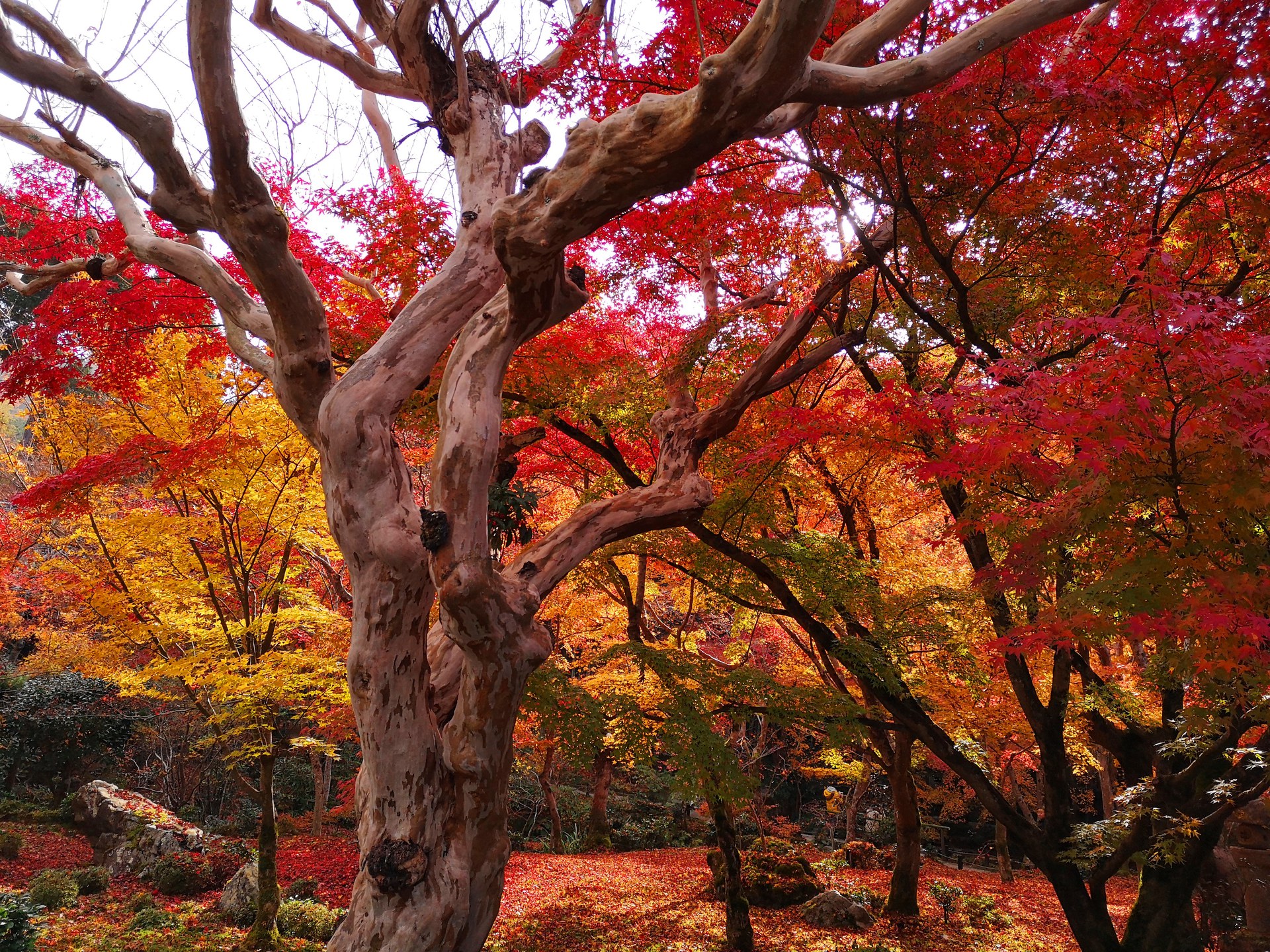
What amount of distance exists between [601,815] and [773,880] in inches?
249

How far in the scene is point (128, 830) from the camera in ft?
34.9

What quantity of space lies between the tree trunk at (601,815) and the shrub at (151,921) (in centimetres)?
789

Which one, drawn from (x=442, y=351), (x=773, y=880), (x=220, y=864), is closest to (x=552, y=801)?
(x=773, y=880)

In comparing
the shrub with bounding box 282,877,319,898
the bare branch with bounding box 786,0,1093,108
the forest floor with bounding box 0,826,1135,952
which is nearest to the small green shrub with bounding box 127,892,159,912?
the forest floor with bounding box 0,826,1135,952

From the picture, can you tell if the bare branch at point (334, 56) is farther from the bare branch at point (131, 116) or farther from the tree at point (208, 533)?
the tree at point (208, 533)

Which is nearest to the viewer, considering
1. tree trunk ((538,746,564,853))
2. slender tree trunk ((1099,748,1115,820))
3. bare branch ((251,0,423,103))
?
bare branch ((251,0,423,103))

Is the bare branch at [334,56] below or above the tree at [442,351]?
above

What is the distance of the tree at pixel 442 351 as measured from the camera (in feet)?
9.61

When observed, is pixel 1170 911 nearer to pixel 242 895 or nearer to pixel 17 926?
pixel 242 895

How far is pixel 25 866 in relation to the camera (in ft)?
33.8


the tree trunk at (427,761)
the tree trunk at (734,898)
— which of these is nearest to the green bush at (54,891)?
the tree trunk at (734,898)

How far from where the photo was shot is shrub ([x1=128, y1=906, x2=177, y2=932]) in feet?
25.4

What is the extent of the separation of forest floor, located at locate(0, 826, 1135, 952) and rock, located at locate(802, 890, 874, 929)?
127 millimetres

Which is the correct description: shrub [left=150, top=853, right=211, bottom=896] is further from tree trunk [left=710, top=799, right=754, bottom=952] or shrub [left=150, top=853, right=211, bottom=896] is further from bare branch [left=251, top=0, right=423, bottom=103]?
bare branch [left=251, top=0, right=423, bottom=103]
